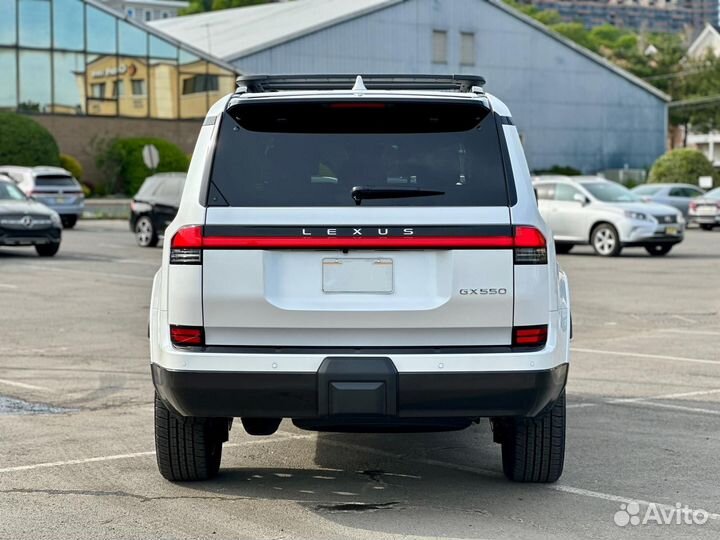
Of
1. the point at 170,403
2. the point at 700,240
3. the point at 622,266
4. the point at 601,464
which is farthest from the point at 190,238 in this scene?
the point at 700,240

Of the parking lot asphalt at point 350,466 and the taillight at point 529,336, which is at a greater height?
the taillight at point 529,336

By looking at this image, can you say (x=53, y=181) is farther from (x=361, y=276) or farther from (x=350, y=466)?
(x=361, y=276)

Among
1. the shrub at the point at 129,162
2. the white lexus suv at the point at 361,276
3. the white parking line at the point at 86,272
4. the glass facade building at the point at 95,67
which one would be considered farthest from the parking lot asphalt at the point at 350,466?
the shrub at the point at 129,162

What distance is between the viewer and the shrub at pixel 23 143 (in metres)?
49.8

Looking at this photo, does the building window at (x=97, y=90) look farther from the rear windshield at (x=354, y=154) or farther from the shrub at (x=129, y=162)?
the rear windshield at (x=354, y=154)

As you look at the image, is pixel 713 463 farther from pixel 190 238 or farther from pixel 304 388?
pixel 190 238

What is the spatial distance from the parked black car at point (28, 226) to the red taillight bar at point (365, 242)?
19859 millimetres

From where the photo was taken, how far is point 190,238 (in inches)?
235

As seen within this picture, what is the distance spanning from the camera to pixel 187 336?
6008 mm

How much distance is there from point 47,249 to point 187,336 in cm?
2047

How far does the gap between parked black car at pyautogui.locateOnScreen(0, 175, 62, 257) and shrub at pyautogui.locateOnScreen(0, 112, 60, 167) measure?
81.2ft

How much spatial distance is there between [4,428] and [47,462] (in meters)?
1.21

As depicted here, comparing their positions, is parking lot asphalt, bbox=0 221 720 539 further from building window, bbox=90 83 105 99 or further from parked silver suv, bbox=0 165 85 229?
building window, bbox=90 83 105 99

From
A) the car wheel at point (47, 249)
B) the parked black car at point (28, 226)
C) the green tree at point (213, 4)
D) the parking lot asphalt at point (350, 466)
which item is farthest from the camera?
the green tree at point (213, 4)
